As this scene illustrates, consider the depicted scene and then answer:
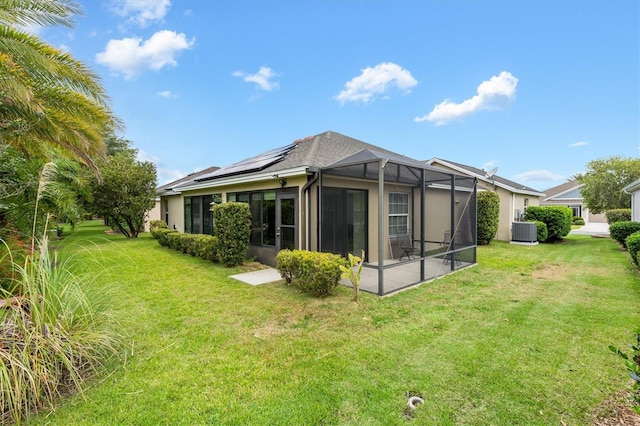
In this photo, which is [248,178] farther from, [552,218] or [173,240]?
[552,218]

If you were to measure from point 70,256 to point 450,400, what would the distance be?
178 inches

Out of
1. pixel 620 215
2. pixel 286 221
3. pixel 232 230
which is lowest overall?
pixel 232 230

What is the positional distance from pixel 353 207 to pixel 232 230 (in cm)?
358

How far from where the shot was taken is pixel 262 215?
900 cm

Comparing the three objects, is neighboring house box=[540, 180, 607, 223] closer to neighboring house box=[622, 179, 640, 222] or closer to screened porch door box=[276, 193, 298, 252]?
neighboring house box=[622, 179, 640, 222]

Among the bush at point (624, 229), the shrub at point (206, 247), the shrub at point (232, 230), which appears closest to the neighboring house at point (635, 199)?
the bush at point (624, 229)

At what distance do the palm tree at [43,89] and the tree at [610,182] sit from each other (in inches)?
1190

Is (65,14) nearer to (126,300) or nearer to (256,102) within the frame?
(126,300)

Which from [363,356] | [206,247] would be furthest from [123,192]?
[363,356]

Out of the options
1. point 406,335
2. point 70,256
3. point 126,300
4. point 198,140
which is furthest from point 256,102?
point 406,335

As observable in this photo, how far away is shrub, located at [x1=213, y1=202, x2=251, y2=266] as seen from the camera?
8086mm

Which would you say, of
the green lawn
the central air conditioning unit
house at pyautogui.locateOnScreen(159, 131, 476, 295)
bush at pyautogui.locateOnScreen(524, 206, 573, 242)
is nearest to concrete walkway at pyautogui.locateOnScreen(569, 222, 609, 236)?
bush at pyautogui.locateOnScreen(524, 206, 573, 242)

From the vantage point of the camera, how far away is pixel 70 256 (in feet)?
11.4

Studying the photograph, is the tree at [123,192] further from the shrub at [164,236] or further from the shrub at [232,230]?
the shrub at [232,230]
